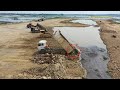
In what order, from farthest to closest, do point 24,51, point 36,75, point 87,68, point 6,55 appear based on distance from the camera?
point 24,51 < point 6,55 < point 87,68 < point 36,75

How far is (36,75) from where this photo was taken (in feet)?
46.0

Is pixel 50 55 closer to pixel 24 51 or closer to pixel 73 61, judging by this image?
pixel 73 61

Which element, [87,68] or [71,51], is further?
[71,51]
